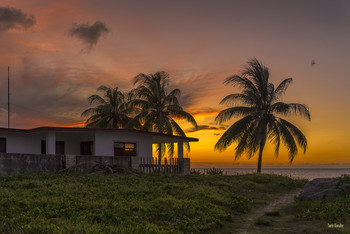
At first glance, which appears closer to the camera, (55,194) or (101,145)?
(55,194)

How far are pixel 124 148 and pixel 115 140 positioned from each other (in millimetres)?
1212

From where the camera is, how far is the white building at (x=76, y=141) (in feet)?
80.3

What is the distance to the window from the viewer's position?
88.5ft

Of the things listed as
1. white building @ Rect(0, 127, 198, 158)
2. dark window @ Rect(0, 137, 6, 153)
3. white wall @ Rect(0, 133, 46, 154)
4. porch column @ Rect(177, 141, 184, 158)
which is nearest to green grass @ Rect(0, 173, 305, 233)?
white building @ Rect(0, 127, 198, 158)

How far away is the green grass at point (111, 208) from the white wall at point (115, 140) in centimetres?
980

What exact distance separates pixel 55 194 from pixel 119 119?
28.3m

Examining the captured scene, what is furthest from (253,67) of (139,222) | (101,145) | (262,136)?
(139,222)

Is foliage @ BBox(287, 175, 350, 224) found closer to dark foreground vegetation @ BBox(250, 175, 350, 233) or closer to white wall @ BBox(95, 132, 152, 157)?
dark foreground vegetation @ BBox(250, 175, 350, 233)

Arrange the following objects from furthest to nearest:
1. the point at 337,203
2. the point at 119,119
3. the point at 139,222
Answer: the point at 119,119 < the point at 337,203 < the point at 139,222

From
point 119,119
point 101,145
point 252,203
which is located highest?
point 119,119

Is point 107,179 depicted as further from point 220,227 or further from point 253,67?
point 253,67

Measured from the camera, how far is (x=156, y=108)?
35906 millimetres

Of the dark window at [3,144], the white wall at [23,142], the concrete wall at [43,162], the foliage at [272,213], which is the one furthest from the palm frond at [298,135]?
the dark window at [3,144]

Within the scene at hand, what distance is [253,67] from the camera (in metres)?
31.3
